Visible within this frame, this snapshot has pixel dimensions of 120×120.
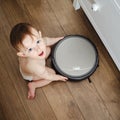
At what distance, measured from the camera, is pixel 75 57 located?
1351 millimetres

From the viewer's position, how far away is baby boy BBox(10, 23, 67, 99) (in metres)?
1.12

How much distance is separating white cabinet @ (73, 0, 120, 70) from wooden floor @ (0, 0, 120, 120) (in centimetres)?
9

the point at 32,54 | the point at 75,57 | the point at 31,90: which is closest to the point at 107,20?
the point at 75,57

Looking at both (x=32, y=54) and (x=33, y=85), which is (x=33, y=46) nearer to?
(x=32, y=54)

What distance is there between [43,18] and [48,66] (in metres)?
0.26

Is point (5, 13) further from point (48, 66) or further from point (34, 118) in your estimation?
point (34, 118)

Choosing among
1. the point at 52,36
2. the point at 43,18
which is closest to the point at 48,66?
the point at 52,36

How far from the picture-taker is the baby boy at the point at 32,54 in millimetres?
1115

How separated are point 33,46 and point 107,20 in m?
0.32

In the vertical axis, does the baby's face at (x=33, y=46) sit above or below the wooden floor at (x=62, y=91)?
above

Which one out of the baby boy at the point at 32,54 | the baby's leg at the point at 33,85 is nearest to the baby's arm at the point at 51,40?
the baby boy at the point at 32,54

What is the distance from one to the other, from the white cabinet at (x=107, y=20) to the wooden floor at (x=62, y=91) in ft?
0.29

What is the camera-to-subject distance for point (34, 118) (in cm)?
133

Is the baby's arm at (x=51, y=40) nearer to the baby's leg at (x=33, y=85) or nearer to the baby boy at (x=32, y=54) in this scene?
the baby boy at (x=32, y=54)
